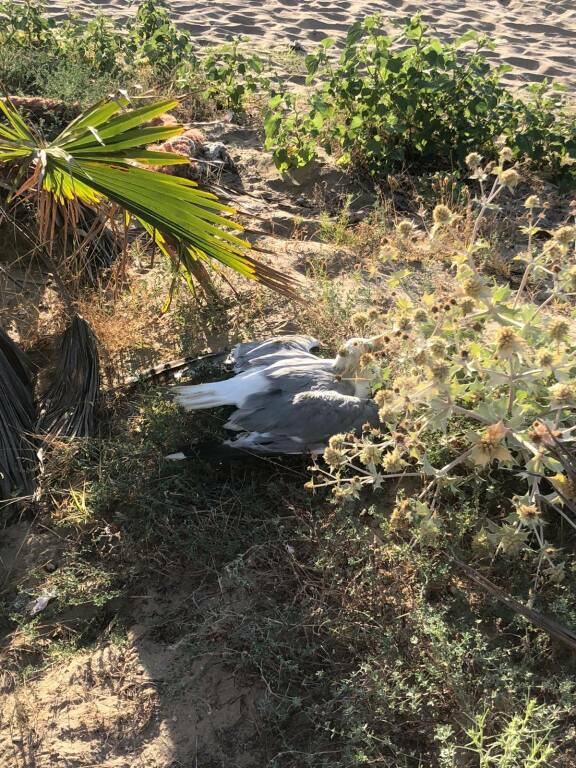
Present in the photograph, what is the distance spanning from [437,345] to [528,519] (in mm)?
557

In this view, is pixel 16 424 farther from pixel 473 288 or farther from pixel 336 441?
pixel 473 288

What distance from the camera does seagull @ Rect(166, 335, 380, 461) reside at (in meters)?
2.80

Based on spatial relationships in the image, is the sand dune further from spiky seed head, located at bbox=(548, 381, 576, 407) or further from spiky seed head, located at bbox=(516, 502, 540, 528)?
spiky seed head, located at bbox=(516, 502, 540, 528)

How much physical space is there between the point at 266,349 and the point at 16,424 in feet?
3.60

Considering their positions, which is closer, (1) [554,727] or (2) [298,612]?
(1) [554,727]

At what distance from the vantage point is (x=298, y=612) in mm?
2471

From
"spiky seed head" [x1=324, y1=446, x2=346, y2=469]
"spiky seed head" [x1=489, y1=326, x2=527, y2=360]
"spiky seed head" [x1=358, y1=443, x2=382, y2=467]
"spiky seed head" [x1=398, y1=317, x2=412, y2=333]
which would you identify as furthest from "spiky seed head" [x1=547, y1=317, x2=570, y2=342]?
"spiky seed head" [x1=324, y1=446, x2=346, y2=469]

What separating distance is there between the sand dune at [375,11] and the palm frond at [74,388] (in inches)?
210

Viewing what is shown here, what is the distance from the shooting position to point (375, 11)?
836 centimetres

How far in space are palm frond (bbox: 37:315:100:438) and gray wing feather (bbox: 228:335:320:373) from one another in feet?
2.04

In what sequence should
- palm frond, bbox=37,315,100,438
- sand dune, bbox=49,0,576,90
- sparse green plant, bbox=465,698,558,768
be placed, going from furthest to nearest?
sand dune, bbox=49,0,576,90
palm frond, bbox=37,315,100,438
sparse green plant, bbox=465,698,558,768

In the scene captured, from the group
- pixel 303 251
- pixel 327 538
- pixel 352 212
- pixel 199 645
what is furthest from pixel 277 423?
pixel 352 212

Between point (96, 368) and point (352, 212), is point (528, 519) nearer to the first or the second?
point (96, 368)

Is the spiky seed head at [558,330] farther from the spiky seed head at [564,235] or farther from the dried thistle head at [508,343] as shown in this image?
the spiky seed head at [564,235]
